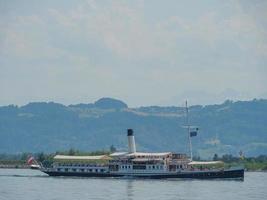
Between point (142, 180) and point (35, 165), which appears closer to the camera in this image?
point (142, 180)

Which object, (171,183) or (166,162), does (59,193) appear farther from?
(166,162)

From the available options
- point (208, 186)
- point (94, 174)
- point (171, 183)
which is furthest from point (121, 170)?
point (208, 186)

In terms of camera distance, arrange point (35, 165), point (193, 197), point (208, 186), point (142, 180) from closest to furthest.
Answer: point (193, 197) → point (208, 186) → point (142, 180) → point (35, 165)

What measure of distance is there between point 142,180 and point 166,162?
6607 mm

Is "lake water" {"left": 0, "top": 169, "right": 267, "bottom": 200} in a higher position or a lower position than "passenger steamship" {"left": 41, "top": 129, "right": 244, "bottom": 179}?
lower

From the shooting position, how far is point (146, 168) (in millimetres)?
139125

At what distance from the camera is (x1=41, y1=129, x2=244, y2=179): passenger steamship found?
13538cm

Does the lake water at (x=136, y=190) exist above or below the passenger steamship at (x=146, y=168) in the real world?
→ below

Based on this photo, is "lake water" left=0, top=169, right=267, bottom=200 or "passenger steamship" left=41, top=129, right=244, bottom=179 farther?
"passenger steamship" left=41, top=129, right=244, bottom=179

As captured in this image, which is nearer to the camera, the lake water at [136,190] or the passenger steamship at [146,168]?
the lake water at [136,190]

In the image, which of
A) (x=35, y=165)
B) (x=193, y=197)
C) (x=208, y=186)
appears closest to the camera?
(x=193, y=197)

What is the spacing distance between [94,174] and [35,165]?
31982 mm

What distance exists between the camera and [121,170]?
141 m

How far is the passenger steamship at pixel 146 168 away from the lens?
135 meters
